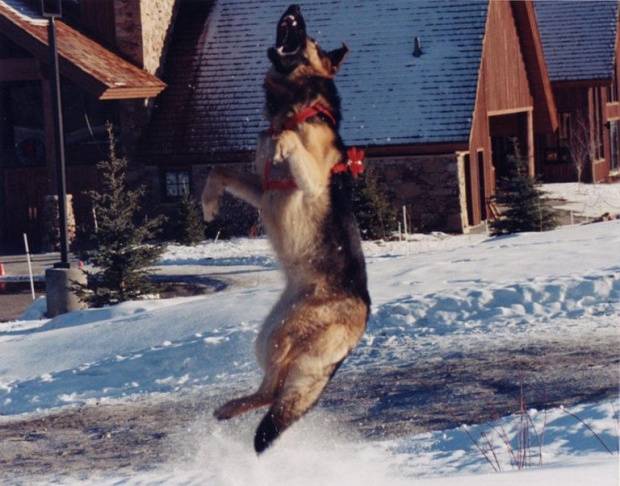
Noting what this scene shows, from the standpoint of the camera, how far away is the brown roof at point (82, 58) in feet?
76.7

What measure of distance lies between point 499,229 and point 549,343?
11544 millimetres

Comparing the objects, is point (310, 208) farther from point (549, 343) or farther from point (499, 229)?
point (499, 229)

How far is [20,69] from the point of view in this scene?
25203 mm

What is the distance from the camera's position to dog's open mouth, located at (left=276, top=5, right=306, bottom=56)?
362 cm

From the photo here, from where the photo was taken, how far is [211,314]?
12781 millimetres

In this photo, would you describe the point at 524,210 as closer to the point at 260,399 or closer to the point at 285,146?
the point at 260,399

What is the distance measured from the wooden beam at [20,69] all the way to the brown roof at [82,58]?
80cm

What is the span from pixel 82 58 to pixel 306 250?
20.7m

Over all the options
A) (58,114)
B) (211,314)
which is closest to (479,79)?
(58,114)

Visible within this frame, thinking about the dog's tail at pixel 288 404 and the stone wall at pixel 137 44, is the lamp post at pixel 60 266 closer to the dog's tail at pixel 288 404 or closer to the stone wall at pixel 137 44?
the stone wall at pixel 137 44

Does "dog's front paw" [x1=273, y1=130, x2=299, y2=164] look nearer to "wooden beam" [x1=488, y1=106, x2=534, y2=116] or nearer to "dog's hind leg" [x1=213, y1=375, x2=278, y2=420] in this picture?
"dog's hind leg" [x1=213, y1=375, x2=278, y2=420]

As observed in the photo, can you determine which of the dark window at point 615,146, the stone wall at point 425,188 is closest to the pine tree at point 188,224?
the stone wall at point 425,188

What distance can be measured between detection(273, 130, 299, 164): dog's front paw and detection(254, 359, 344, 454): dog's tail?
30.5 inches

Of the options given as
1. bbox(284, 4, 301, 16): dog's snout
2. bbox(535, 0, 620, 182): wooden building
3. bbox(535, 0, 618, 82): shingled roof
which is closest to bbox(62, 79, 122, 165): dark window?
bbox(535, 0, 620, 182): wooden building
